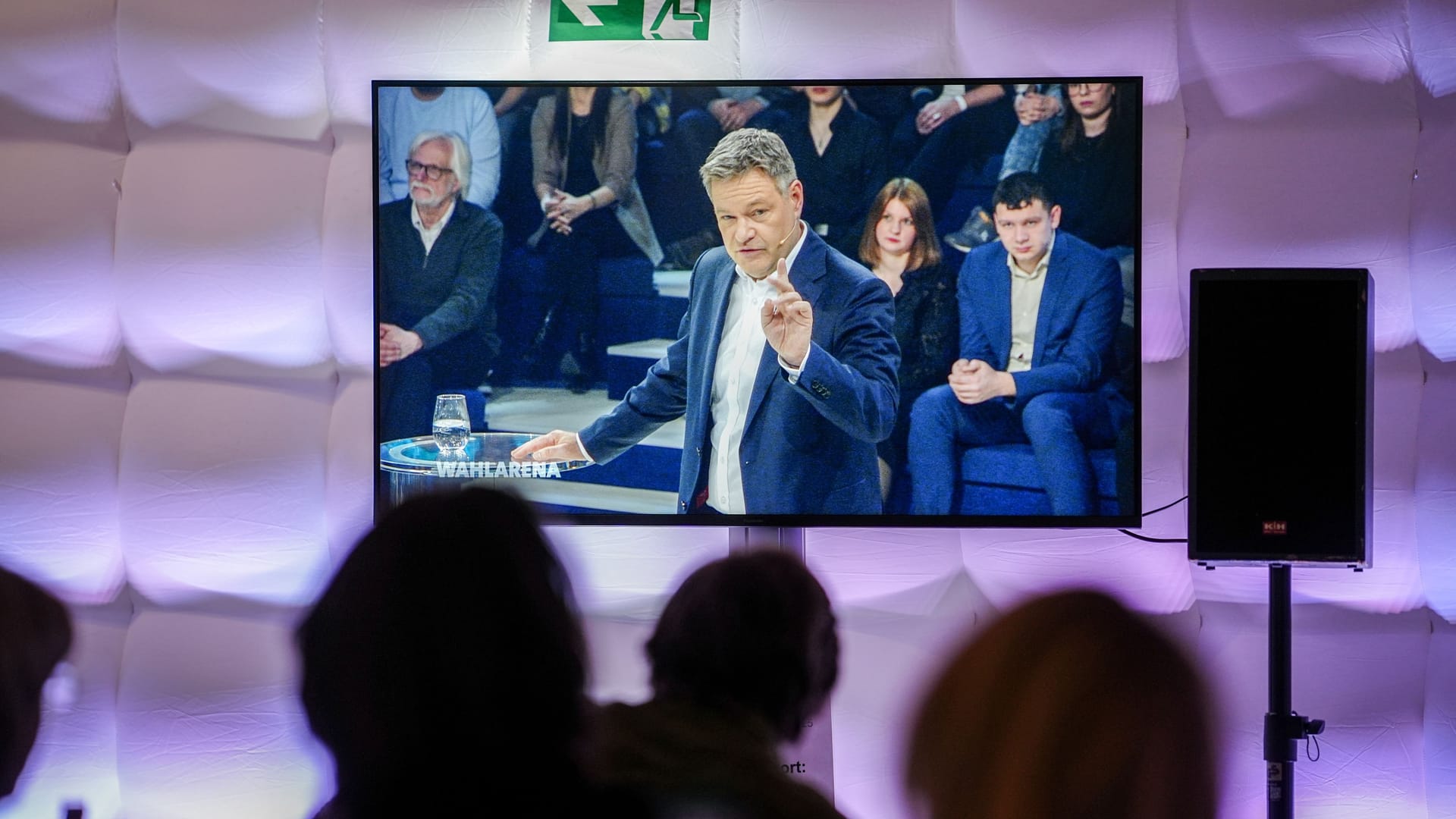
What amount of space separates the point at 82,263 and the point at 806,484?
7.39 feet

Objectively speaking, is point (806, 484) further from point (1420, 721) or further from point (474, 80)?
point (1420, 721)

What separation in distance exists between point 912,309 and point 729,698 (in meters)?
1.77

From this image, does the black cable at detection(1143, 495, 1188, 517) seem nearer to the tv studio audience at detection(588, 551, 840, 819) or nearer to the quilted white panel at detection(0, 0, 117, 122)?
the tv studio audience at detection(588, 551, 840, 819)

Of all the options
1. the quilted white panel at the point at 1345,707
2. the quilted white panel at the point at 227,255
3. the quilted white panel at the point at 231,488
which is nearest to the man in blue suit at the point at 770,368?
the quilted white panel at the point at 231,488

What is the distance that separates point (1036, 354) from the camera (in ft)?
11.3

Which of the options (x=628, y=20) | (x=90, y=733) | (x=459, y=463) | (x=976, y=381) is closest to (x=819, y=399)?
(x=976, y=381)

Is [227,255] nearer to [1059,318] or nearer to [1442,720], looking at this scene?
[1059,318]

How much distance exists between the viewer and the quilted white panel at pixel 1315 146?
12.0ft

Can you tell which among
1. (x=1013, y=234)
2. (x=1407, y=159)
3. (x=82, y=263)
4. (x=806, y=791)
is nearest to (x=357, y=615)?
(x=806, y=791)

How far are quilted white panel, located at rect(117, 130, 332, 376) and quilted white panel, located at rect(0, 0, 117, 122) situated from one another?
29 centimetres

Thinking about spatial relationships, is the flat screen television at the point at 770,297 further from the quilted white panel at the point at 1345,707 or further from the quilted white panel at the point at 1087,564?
the quilted white panel at the point at 1345,707

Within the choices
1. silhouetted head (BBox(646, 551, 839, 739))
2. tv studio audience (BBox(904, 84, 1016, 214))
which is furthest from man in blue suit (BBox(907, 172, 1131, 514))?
silhouetted head (BBox(646, 551, 839, 739))

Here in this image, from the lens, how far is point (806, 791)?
159 centimetres

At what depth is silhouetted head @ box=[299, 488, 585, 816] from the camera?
4.19 ft
